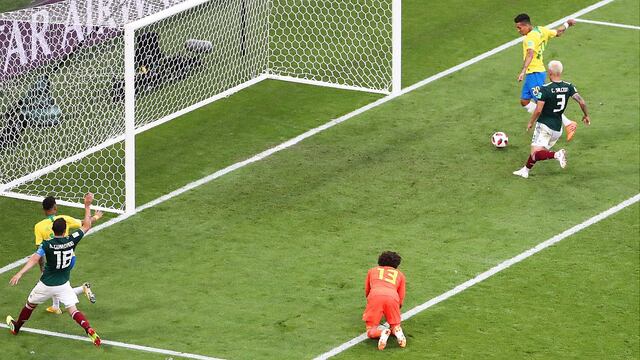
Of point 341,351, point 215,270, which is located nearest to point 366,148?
point 215,270

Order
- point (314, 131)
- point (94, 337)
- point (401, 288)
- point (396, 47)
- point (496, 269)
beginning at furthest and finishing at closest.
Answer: point (396, 47) → point (314, 131) → point (496, 269) → point (401, 288) → point (94, 337)

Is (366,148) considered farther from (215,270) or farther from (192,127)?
(215,270)

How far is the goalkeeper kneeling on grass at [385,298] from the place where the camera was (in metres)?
19.0

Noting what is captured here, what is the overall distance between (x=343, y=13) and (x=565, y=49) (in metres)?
3.85

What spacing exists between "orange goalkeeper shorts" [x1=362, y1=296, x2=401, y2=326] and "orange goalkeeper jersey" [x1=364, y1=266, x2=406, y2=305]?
7 centimetres

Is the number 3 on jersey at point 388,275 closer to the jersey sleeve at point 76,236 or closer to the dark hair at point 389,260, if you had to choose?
the dark hair at point 389,260

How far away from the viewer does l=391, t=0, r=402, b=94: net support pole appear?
26.2 m

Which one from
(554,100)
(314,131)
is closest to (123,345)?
(314,131)

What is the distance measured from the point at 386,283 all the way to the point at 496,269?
236 cm

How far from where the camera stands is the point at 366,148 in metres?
24.9

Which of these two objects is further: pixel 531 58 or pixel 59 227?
pixel 531 58

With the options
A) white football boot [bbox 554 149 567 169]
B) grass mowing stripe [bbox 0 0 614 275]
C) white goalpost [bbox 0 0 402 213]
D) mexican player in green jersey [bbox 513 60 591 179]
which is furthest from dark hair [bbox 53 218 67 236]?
white football boot [bbox 554 149 567 169]

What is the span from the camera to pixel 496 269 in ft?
69.2

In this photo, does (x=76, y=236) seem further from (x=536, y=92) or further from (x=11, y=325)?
(x=536, y=92)
